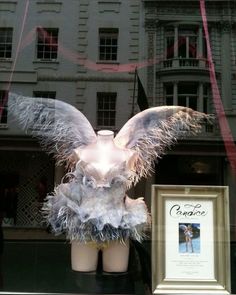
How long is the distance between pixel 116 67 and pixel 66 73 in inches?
12.1

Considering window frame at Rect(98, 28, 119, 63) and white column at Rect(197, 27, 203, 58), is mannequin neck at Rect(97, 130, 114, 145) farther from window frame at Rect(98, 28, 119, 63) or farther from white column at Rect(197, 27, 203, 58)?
white column at Rect(197, 27, 203, 58)

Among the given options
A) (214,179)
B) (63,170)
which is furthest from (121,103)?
(214,179)

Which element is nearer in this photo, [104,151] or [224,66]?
[104,151]

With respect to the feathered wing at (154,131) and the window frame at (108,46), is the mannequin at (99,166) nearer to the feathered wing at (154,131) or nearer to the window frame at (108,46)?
the feathered wing at (154,131)

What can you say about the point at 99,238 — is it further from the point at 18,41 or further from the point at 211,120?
the point at 18,41

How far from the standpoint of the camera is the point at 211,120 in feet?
9.46

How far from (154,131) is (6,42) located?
1.06 m

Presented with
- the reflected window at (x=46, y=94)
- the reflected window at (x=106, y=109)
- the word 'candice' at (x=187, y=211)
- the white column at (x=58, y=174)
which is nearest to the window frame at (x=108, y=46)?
the reflected window at (x=106, y=109)

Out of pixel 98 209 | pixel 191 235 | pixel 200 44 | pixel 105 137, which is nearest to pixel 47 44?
pixel 105 137

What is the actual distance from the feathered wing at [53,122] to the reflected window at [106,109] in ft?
0.29

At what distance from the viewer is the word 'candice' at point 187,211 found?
2.62 m

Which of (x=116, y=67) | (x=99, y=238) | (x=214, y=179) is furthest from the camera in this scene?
(x=116, y=67)

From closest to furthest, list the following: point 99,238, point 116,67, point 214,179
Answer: point 99,238
point 214,179
point 116,67

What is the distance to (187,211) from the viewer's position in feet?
8.64
